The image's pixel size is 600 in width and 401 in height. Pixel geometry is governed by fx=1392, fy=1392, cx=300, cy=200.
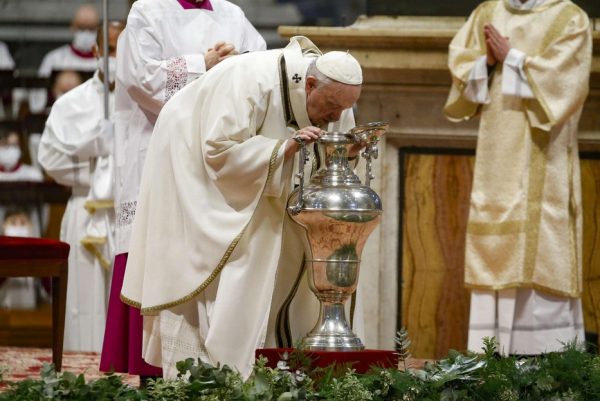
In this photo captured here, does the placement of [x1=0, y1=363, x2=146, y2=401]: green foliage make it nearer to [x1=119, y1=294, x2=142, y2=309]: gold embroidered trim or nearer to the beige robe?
[x1=119, y1=294, x2=142, y2=309]: gold embroidered trim

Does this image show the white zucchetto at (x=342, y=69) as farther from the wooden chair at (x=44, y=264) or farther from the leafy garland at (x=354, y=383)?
the wooden chair at (x=44, y=264)

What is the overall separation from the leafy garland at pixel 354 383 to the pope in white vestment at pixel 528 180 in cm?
301

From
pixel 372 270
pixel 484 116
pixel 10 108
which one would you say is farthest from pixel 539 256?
pixel 10 108

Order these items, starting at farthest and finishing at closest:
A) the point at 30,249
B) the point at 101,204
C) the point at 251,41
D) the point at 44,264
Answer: the point at 101,204
the point at 44,264
the point at 30,249
the point at 251,41

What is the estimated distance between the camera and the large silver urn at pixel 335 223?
465 cm

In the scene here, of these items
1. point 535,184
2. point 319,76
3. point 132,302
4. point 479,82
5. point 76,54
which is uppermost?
point 76,54

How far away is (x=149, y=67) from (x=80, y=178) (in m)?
3.40

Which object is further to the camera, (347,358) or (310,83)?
(310,83)

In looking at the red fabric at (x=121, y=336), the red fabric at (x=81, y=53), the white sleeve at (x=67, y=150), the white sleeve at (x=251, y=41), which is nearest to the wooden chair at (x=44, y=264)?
the red fabric at (x=121, y=336)

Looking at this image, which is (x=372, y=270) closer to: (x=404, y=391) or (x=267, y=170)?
(x=267, y=170)

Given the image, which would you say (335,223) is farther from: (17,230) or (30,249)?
(17,230)

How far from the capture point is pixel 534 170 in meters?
7.34

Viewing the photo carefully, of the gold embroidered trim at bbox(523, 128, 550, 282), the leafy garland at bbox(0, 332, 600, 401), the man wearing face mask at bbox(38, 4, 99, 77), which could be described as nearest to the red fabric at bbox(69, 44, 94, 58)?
the man wearing face mask at bbox(38, 4, 99, 77)

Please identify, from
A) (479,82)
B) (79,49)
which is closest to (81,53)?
(79,49)
